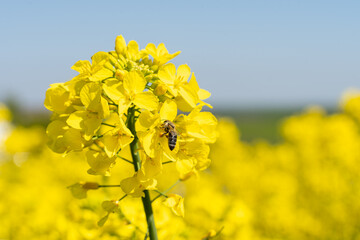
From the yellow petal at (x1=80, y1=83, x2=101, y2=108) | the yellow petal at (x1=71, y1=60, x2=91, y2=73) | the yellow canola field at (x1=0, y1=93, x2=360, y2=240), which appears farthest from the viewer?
the yellow canola field at (x1=0, y1=93, x2=360, y2=240)

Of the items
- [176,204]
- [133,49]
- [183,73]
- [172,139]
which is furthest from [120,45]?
[176,204]

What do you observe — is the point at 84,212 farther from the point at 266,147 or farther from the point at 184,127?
the point at 266,147

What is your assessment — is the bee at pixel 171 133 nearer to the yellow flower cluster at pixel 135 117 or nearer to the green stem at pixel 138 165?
the yellow flower cluster at pixel 135 117

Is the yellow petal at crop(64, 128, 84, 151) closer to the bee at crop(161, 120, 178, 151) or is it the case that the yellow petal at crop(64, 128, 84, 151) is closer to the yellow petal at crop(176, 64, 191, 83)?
the bee at crop(161, 120, 178, 151)

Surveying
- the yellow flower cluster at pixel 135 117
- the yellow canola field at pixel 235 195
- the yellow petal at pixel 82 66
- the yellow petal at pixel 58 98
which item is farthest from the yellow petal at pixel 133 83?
the yellow canola field at pixel 235 195

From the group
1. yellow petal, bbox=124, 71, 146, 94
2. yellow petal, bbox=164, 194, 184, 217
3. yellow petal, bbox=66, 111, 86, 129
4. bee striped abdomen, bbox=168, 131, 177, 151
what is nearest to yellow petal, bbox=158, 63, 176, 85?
yellow petal, bbox=124, 71, 146, 94
